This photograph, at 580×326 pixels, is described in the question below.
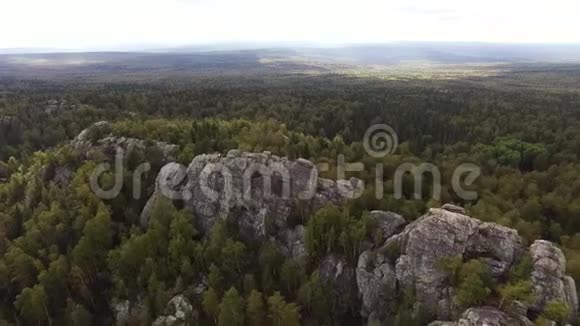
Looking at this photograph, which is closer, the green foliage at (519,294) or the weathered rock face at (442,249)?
the green foliage at (519,294)

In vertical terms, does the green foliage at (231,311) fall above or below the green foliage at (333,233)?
below

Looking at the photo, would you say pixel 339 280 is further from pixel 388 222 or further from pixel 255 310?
pixel 255 310

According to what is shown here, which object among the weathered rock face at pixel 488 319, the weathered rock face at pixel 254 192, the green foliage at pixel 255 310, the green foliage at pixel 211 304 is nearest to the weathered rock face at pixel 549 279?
the weathered rock face at pixel 488 319

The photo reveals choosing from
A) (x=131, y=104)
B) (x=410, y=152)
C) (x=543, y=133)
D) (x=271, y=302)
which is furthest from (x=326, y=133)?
(x=271, y=302)

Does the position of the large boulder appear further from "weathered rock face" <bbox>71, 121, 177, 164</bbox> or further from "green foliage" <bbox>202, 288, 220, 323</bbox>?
"weathered rock face" <bbox>71, 121, 177, 164</bbox>

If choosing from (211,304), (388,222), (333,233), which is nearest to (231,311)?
(211,304)

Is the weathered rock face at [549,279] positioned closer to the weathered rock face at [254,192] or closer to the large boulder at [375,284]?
the large boulder at [375,284]

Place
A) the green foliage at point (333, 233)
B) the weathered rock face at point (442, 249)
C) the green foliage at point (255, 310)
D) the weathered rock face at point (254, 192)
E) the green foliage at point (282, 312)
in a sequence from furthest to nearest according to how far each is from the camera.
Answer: the weathered rock face at point (254, 192) < the green foliage at point (333, 233) < the green foliage at point (255, 310) < the weathered rock face at point (442, 249) < the green foliage at point (282, 312)

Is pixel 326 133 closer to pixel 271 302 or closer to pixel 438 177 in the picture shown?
pixel 438 177
